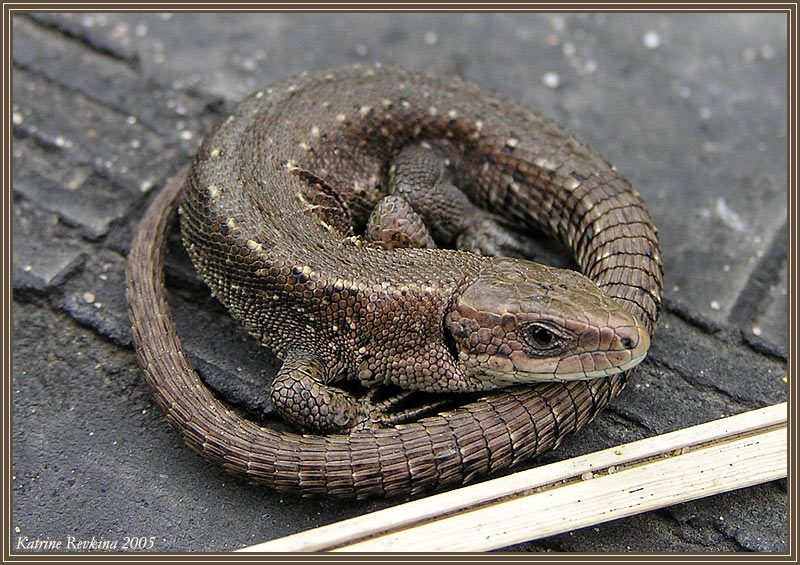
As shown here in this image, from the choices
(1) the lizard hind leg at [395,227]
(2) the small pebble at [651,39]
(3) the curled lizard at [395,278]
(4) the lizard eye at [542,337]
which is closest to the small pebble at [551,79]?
(2) the small pebble at [651,39]

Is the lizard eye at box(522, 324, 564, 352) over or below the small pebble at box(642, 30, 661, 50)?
below

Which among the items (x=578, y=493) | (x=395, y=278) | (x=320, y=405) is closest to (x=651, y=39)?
(x=395, y=278)

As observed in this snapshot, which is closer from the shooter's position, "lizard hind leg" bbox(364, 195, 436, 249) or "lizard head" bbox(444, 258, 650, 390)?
"lizard head" bbox(444, 258, 650, 390)

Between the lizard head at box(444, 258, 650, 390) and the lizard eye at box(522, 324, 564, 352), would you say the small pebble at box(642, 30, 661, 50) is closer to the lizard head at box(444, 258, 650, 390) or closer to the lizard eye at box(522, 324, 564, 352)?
the lizard head at box(444, 258, 650, 390)

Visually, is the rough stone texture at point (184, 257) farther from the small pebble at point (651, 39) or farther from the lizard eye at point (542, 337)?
the lizard eye at point (542, 337)

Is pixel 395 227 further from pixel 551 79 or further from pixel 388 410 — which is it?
pixel 551 79

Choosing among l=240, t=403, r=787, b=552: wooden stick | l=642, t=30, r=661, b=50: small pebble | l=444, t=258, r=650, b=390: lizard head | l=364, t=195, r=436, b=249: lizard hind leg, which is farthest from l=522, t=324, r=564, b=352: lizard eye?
l=642, t=30, r=661, b=50: small pebble

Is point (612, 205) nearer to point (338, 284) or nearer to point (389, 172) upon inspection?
point (389, 172)
